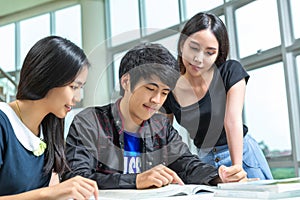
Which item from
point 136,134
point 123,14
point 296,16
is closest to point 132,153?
point 136,134

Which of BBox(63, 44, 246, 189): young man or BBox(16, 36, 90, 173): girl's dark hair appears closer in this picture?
BBox(16, 36, 90, 173): girl's dark hair

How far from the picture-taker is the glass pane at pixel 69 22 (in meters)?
4.22

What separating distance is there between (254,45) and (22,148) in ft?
6.73

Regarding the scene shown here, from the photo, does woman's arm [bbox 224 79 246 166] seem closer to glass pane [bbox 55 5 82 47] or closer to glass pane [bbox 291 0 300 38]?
glass pane [bbox 291 0 300 38]

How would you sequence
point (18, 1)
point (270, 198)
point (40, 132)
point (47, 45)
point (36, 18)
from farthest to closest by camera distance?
point (36, 18) < point (18, 1) < point (40, 132) < point (47, 45) < point (270, 198)

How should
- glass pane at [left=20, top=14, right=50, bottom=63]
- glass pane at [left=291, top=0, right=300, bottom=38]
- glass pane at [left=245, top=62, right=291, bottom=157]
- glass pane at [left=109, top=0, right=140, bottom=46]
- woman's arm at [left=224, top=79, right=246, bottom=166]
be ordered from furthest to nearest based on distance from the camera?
glass pane at [left=20, top=14, right=50, bottom=63]
glass pane at [left=109, top=0, right=140, bottom=46]
glass pane at [left=245, top=62, right=291, bottom=157]
glass pane at [left=291, top=0, right=300, bottom=38]
woman's arm at [left=224, top=79, right=246, bottom=166]

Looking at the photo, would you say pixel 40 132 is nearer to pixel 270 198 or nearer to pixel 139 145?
pixel 139 145

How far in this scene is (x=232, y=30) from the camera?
2816mm

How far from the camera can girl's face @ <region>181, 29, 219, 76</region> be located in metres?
1.25

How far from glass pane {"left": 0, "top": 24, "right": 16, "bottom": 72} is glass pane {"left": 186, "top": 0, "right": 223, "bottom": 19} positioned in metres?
Result: 2.47

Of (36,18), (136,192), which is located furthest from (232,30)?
(36,18)

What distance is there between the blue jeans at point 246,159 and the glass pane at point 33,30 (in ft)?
11.7

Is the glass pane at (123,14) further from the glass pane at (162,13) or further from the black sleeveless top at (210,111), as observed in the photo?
the black sleeveless top at (210,111)

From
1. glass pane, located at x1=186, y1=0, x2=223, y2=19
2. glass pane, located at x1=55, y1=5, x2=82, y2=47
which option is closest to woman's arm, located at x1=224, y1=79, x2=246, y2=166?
glass pane, located at x1=186, y1=0, x2=223, y2=19
